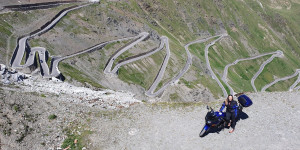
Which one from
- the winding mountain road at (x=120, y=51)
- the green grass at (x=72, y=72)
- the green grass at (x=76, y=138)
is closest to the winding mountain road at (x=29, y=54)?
the green grass at (x=72, y=72)

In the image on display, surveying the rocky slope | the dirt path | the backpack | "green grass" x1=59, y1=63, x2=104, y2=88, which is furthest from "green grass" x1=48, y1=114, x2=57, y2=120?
"green grass" x1=59, y1=63, x2=104, y2=88

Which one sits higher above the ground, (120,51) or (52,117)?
(52,117)

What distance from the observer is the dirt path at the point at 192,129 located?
23.5m

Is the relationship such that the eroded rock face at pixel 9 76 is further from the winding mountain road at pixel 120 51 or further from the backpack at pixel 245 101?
the winding mountain road at pixel 120 51

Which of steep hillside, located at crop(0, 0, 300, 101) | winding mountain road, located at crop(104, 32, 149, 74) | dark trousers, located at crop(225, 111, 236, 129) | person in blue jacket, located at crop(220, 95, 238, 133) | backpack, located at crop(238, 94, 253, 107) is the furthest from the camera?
winding mountain road, located at crop(104, 32, 149, 74)

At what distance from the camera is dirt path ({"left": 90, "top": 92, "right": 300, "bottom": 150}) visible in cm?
2348

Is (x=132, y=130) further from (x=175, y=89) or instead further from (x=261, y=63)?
(x=261, y=63)

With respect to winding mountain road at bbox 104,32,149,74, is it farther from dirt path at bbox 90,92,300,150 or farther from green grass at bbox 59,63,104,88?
dirt path at bbox 90,92,300,150

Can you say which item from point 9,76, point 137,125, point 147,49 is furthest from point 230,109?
point 147,49

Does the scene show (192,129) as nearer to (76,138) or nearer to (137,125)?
(137,125)

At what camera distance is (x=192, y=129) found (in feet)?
84.5

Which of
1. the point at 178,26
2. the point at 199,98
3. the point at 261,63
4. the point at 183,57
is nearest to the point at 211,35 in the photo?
the point at 178,26

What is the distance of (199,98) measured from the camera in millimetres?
97062

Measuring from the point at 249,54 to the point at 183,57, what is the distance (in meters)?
88.8
